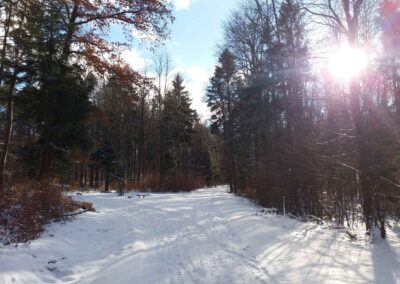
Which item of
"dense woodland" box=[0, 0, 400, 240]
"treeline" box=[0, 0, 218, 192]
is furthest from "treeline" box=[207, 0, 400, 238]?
"treeline" box=[0, 0, 218, 192]

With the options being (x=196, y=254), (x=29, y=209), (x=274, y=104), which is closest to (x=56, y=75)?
(x=29, y=209)

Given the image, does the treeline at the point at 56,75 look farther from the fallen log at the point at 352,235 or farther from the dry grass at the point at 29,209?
the fallen log at the point at 352,235

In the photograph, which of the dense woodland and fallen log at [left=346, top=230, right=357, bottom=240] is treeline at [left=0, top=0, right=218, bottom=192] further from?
fallen log at [left=346, top=230, right=357, bottom=240]

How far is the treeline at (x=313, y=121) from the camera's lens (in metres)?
11.4

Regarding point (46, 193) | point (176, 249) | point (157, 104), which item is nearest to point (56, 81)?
point (46, 193)

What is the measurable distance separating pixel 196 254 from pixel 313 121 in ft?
38.7

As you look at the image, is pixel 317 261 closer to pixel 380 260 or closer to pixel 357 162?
pixel 380 260

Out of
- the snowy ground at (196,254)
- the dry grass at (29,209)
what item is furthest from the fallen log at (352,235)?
the dry grass at (29,209)

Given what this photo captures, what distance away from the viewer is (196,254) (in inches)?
320

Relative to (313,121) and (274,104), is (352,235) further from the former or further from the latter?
(274,104)

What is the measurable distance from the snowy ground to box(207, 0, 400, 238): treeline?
199cm

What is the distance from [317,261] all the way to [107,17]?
1237cm

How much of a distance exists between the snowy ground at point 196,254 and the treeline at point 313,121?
1991 mm

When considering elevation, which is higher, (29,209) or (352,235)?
(29,209)
